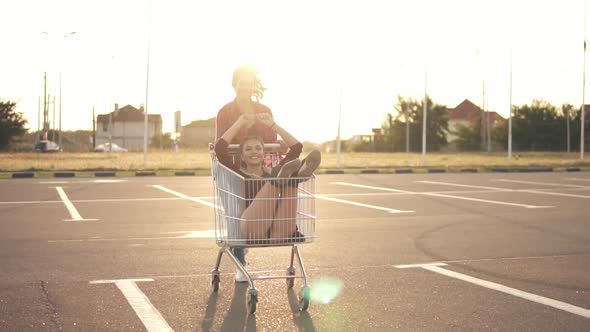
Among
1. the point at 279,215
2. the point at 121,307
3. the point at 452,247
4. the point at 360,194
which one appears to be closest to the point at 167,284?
the point at 121,307

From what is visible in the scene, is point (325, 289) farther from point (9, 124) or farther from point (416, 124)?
point (416, 124)

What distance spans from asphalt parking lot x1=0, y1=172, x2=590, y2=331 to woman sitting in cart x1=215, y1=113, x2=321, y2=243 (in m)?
0.55

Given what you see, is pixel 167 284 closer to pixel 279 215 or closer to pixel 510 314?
pixel 279 215

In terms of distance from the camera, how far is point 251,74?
6.13m

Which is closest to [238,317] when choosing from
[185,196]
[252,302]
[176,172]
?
[252,302]

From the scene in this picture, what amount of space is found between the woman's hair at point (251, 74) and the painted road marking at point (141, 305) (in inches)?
69.0

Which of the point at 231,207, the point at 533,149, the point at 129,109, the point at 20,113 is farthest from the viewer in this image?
the point at 129,109

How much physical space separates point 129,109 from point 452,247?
11383 centimetres

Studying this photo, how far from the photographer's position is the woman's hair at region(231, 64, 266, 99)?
6.13 m

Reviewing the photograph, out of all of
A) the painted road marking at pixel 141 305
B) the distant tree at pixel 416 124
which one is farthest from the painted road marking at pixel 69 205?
the distant tree at pixel 416 124

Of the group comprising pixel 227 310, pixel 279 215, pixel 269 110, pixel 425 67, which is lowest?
pixel 227 310

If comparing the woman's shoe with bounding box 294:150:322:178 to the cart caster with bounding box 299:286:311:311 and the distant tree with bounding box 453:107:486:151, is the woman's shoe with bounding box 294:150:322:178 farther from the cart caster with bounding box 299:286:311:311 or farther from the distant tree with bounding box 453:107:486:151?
the distant tree with bounding box 453:107:486:151

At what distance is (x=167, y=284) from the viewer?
637 cm

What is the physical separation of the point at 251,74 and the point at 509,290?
102 inches
